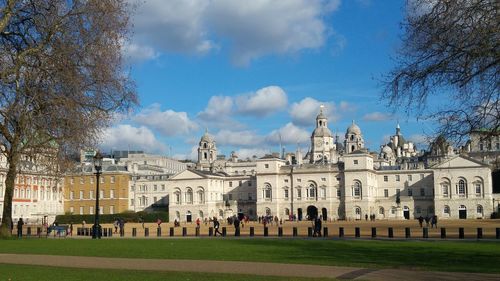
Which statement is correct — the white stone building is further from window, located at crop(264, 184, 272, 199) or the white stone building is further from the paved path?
the paved path

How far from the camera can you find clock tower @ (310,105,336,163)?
505 ft

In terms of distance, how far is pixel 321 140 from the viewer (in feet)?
511

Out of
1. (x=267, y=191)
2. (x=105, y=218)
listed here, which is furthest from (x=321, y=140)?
(x=105, y=218)

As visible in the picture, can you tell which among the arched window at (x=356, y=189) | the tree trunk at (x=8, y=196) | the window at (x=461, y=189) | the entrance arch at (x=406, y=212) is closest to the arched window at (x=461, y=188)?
the window at (x=461, y=189)

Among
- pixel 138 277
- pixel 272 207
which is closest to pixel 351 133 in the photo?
pixel 272 207

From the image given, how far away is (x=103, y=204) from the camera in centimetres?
11750

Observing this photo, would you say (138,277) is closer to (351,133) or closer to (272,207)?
(272,207)

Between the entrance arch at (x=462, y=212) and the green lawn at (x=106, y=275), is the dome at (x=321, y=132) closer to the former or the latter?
the entrance arch at (x=462, y=212)

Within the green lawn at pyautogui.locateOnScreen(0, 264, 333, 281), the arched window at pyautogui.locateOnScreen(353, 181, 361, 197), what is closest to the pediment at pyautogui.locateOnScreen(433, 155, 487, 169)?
the arched window at pyautogui.locateOnScreen(353, 181, 361, 197)

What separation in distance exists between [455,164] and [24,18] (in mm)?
89698

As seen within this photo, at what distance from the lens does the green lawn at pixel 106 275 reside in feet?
50.4

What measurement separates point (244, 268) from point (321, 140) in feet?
455

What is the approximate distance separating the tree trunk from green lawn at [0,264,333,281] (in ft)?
37.8

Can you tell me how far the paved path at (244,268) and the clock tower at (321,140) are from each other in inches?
5224
